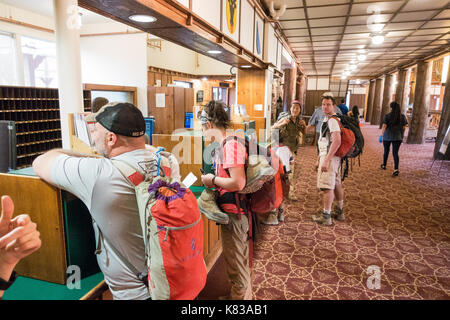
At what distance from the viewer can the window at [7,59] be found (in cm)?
778

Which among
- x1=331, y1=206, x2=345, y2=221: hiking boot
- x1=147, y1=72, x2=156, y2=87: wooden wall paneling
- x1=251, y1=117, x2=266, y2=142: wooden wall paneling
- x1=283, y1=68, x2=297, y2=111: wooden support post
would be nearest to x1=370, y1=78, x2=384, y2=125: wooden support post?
x1=283, y1=68, x2=297, y2=111: wooden support post

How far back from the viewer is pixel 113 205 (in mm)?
1183

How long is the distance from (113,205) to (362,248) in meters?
3.00

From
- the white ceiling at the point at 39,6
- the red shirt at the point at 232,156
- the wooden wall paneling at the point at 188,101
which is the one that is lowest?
the red shirt at the point at 232,156

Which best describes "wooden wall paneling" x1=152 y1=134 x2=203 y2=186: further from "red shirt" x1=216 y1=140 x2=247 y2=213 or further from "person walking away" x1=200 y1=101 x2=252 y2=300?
"red shirt" x1=216 y1=140 x2=247 y2=213

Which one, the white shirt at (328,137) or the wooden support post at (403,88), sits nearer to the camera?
the white shirt at (328,137)

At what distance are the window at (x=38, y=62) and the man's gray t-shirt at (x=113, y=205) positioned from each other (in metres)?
9.09

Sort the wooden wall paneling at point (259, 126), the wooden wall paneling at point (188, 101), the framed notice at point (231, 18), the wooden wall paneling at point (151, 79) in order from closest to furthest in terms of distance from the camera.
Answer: the framed notice at point (231, 18), the wooden wall paneling at point (188, 101), the wooden wall paneling at point (259, 126), the wooden wall paneling at point (151, 79)

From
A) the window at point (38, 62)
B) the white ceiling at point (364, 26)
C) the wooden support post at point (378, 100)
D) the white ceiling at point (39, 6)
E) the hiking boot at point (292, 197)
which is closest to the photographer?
the hiking boot at point (292, 197)

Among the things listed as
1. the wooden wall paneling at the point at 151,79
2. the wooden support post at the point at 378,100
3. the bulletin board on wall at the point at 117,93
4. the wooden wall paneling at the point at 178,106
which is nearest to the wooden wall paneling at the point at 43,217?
the wooden wall paneling at the point at 178,106

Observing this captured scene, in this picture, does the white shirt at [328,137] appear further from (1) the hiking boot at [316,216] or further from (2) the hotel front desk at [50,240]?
(2) the hotel front desk at [50,240]

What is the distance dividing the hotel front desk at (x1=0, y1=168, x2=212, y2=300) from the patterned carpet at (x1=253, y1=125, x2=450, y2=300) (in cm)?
155

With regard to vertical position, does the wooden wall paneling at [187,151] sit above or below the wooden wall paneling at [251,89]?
below

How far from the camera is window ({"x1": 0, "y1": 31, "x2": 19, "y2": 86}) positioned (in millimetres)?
7775
